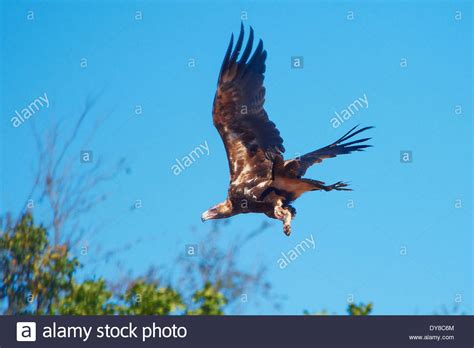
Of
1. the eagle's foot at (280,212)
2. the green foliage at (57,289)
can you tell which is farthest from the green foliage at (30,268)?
the eagle's foot at (280,212)

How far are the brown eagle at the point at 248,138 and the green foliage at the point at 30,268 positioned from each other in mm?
3815

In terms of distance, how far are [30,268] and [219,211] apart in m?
4.23

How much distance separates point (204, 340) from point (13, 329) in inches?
91.3

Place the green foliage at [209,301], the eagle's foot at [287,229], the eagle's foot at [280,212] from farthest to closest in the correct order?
1. the eagle's foot at [280,212]
2. the eagle's foot at [287,229]
3. the green foliage at [209,301]

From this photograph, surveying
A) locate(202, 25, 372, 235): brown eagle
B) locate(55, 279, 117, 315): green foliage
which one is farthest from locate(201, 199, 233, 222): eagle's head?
locate(55, 279, 117, 315): green foliage

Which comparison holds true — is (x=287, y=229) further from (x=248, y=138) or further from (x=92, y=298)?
(x=92, y=298)

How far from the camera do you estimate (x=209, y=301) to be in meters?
11.6

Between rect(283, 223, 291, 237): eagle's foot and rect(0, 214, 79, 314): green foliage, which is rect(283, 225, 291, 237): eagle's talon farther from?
rect(0, 214, 79, 314): green foliage

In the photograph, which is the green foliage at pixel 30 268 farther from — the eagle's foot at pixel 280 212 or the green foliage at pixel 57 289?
the eagle's foot at pixel 280 212

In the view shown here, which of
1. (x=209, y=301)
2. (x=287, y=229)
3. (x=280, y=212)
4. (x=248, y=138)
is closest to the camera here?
(x=209, y=301)

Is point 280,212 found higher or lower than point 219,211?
lower

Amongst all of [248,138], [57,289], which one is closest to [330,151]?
[248,138]

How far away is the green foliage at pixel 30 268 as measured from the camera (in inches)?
515

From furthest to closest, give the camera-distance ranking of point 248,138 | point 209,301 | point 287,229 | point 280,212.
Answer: point 248,138
point 280,212
point 287,229
point 209,301
